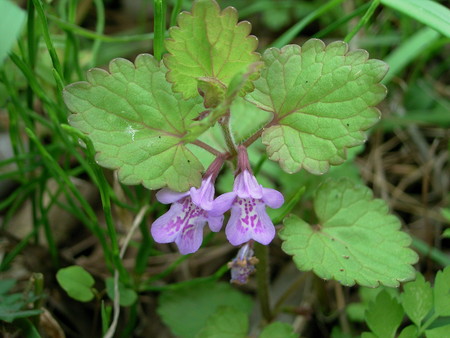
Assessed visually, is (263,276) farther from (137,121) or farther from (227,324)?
(137,121)

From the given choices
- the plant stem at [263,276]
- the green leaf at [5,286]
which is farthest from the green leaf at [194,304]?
the green leaf at [5,286]

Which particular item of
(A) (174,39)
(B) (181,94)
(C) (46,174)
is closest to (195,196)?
(B) (181,94)

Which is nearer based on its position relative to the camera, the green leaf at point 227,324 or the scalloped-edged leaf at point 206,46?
the scalloped-edged leaf at point 206,46

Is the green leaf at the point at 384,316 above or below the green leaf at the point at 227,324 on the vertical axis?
above

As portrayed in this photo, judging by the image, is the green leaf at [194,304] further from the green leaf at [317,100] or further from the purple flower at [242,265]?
the green leaf at [317,100]

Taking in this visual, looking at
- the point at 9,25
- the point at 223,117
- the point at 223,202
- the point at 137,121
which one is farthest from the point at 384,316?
the point at 9,25

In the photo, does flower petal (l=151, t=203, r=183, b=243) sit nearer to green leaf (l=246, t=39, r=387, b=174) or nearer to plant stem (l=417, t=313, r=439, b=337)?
green leaf (l=246, t=39, r=387, b=174)

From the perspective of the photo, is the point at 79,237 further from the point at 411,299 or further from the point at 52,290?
the point at 411,299
